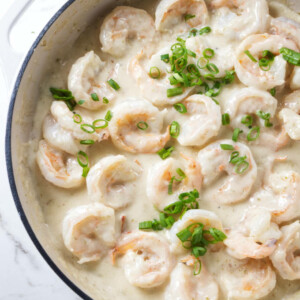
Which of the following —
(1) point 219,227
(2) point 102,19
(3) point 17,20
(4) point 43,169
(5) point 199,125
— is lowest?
(1) point 219,227

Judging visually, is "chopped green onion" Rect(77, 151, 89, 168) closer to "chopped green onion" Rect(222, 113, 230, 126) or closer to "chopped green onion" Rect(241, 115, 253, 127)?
"chopped green onion" Rect(222, 113, 230, 126)

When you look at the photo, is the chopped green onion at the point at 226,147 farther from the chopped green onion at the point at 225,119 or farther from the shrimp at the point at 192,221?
the shrimp at the point at 192,221

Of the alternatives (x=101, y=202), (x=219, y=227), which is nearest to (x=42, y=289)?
(x=101, y=202)

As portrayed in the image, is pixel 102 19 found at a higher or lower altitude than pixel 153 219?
higher

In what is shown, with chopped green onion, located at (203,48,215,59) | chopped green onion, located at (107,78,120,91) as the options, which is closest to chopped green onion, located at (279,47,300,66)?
chopped green onion, located at (203,48,215,59)

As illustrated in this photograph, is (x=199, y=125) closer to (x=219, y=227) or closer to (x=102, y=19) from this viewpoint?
(x=219, y=227)
